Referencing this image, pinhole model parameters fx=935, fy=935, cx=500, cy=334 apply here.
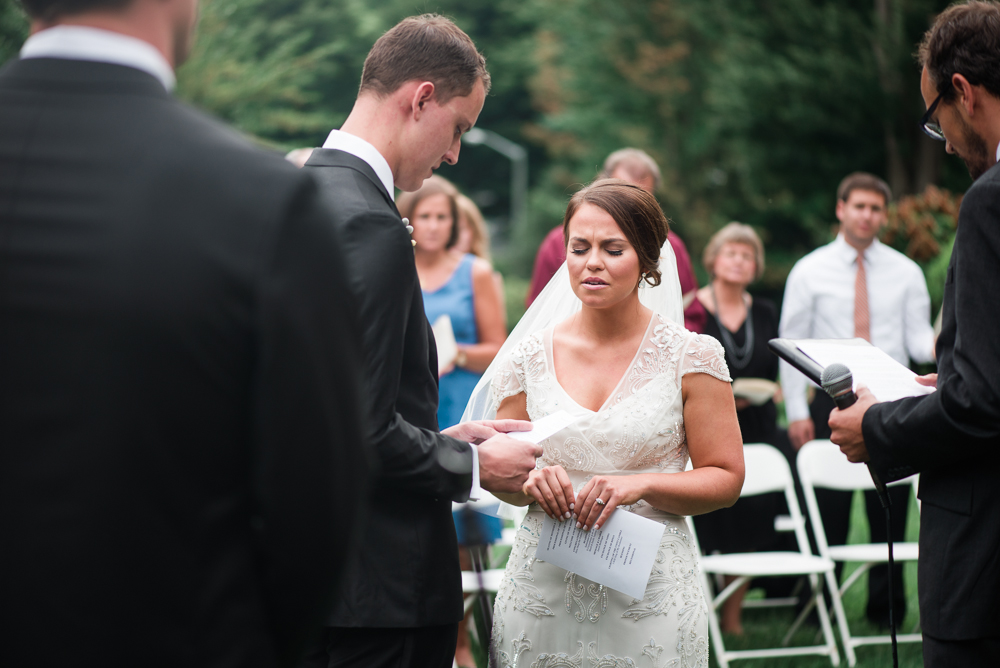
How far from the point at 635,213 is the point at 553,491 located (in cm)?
101

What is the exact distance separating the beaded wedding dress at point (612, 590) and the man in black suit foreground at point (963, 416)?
660 mm

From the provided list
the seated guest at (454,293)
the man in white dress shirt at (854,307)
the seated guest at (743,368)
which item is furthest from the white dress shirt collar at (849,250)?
the seated guest at (454,293)

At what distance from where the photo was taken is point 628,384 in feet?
10.2

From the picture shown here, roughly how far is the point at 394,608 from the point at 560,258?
3788mm

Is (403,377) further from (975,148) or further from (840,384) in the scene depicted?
(975,148)

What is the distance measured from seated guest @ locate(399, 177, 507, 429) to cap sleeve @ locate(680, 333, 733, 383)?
256 cm

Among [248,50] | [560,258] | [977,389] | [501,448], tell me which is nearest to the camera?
[977,389]

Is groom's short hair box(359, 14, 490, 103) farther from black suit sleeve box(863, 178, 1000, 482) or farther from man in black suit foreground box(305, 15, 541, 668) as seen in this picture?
black suit sleeve box(863, 178, 1000, 482)

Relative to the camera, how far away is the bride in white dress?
2.91 m

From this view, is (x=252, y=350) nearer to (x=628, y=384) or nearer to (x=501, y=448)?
(x=501, y=448)

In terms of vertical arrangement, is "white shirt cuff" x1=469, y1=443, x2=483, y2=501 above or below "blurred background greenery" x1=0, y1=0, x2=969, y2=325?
below

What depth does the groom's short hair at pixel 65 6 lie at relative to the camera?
4.18ft

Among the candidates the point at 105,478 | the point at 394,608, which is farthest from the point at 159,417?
the point at 394,608

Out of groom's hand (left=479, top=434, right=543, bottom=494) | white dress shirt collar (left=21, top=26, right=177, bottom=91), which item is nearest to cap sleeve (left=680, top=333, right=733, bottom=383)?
groom's hand (left=479, top=434, right=543, bottom=494)
